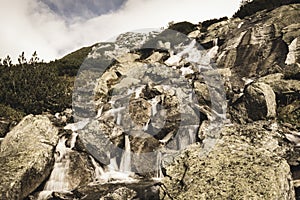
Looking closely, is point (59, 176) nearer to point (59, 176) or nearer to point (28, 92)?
point (59, 176)

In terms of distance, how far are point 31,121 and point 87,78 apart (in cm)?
1765

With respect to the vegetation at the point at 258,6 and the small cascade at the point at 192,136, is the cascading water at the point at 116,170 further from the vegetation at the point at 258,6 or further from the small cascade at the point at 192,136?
the vegetation at the point at 258,6

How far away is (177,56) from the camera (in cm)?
3578

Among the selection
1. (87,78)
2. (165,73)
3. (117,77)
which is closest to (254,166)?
(165,73)

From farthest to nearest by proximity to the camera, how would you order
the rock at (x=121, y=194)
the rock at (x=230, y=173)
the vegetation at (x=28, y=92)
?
the vegetation at (x=28, y=92) < the rock at (x=121, y=194) < the rock at (x=230, y=173)

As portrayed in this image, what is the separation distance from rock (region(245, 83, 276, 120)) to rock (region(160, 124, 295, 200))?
7978 mm

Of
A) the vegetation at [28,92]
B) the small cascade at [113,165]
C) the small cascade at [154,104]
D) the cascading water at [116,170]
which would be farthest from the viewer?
the vegetation at [28,92]

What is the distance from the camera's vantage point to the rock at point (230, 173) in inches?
391

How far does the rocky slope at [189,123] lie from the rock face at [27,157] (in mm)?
71

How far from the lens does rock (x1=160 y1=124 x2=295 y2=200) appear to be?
9.92m

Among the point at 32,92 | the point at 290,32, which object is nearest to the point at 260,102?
the point at 290,32

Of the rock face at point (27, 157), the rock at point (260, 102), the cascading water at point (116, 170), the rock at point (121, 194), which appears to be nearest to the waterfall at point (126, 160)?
the cascading water at point (116, 170)

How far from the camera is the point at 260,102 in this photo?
1980 cm

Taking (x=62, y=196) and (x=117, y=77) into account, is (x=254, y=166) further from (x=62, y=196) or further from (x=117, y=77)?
(x=117, y=77)
